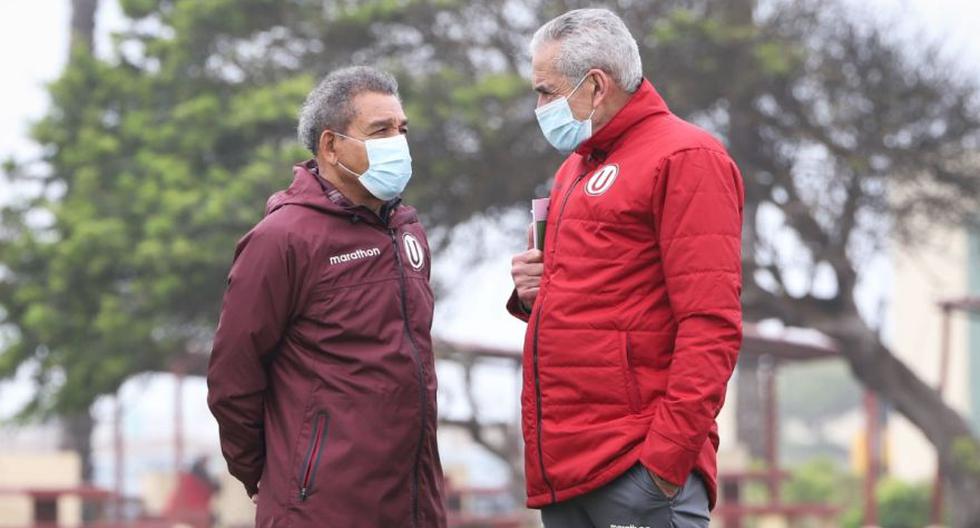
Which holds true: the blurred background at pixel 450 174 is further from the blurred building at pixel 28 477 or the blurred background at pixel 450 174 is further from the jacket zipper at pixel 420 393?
the jacket zipper at pixel 420 393

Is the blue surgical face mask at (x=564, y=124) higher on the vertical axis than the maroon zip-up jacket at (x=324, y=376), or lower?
higher

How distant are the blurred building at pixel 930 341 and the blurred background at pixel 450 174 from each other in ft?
45.1

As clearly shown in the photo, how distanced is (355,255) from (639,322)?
2.65 feet

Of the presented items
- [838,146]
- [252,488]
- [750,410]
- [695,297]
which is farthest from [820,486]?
[695,297]

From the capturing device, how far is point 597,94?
413 centimetres

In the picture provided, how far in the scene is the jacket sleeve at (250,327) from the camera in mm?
4164

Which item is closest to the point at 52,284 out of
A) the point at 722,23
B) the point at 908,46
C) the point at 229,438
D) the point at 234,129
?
the point at 234,129

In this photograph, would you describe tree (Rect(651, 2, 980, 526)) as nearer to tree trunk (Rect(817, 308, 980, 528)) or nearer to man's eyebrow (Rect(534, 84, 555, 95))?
tree trunk (Rect(817, 308, 980, 528))

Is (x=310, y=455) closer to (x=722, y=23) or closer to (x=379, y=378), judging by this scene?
(x=379, y=378)

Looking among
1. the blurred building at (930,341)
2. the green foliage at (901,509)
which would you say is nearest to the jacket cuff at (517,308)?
the green foliage at (901,509)

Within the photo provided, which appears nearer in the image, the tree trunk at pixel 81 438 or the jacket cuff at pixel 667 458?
the jacket cuff at pixel 667 458

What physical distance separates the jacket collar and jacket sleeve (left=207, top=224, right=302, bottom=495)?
2.70 feet

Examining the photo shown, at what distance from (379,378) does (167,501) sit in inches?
663

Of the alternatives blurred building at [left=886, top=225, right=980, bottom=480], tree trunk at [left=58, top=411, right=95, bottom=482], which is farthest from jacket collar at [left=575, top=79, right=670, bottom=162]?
blurred building at [left=886, top=225, right=980, bottom=480]
